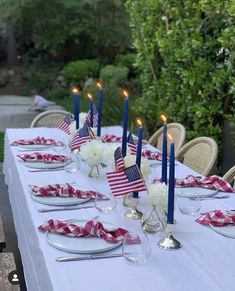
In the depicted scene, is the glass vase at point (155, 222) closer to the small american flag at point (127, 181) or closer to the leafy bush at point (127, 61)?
the small american flag at point (127, 181)

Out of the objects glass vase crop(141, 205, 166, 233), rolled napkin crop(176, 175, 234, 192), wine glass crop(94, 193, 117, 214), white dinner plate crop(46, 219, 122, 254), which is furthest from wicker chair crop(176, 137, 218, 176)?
white dinner plate crop(46, 219, 122, 254)

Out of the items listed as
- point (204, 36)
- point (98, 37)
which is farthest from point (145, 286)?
→ point (98, 37)

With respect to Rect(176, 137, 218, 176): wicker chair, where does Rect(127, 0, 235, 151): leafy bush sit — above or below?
above

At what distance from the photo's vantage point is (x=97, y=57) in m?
12.2

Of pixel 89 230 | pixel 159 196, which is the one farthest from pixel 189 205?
pixel 89 230

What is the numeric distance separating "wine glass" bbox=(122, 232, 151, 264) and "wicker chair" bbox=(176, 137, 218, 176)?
5.07ft

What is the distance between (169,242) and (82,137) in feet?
4.26

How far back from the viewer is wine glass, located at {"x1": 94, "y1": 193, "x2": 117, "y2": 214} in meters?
2.51

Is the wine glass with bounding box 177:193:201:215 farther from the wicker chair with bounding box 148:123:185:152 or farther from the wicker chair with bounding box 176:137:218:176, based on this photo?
the wicker chair with bounding box 148:123:185:152

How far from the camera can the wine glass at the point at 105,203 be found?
2514 millimetres

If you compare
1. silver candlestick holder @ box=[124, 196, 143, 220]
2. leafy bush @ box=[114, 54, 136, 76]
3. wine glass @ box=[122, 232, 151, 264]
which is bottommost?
leafy bush @ box=[114, 54, 136, 76]

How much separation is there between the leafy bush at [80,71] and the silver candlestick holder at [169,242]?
9155 millimetres

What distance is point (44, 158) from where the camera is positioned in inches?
133

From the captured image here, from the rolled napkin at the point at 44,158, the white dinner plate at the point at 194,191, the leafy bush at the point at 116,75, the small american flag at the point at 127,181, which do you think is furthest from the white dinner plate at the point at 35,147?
the leafy bush at the point at 116,75
